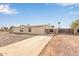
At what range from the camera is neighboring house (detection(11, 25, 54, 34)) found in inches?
117

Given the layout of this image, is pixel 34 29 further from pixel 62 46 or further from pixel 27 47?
pixel 62 46

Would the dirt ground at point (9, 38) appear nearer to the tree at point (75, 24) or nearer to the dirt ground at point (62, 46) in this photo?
the dirt ground at point (62, 46)

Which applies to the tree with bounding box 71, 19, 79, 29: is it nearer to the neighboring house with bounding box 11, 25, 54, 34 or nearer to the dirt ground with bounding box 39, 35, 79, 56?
the dirt ground with bounding box 39, 35, 79, 56

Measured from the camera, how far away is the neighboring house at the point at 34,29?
2.97m

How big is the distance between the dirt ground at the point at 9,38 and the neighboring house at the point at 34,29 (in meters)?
0.05

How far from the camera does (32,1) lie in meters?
2.88

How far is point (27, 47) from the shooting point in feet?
9.62

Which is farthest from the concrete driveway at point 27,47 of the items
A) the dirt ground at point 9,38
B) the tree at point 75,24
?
the tree at point 75,24

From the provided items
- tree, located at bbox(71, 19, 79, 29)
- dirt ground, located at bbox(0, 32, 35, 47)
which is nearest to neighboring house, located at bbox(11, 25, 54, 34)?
dirt ground, located at bbox(0, 32, 35, 47)

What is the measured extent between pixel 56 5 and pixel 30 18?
353 mm

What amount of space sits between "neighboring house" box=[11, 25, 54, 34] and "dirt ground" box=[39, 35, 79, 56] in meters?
0.13

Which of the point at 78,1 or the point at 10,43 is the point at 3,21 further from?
the point at 78,1

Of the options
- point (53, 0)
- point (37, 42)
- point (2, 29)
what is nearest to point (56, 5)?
point (53, 0)

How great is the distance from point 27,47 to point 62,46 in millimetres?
430
